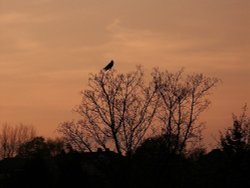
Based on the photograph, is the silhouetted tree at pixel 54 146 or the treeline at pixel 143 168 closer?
the treeline at pixel 143 168

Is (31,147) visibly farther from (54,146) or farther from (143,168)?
(143,168)

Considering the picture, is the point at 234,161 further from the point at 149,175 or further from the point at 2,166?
the point at 2,166

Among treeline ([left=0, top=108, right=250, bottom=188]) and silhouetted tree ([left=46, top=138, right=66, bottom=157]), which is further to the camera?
silhouetted tree ([left=46, top=138, right=66, bottom=157])

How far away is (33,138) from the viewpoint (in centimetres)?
9694

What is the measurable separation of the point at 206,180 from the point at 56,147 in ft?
251

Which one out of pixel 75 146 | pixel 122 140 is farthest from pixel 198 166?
pixel 75 146

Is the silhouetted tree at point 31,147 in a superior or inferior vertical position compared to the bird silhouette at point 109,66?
superior

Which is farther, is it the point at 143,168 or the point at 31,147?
the point at 31,147

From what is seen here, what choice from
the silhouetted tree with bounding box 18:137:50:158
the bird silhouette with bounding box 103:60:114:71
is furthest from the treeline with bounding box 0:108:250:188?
the silhouetted tree with bounding box 18:137:50:158

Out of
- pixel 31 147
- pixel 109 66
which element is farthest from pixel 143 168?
pixel 31 147

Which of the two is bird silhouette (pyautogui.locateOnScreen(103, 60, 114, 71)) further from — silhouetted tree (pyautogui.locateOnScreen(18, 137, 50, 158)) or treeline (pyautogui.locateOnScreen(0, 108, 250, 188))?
silhouetted tree (pyautogui.locateOnScreen(18, 137, 50, 158))

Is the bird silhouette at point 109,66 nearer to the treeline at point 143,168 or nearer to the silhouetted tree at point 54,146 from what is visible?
the treeline at point 143,168

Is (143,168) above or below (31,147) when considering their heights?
below

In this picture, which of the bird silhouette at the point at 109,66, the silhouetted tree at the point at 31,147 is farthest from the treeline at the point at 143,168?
the silhouetted tree at the point at 31,147
